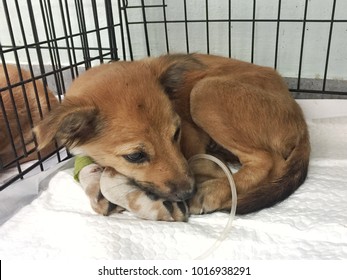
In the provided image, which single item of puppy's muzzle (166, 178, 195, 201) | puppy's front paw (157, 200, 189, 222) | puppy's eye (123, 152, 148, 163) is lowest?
puppy's front paw (157, 200, 189, 222)

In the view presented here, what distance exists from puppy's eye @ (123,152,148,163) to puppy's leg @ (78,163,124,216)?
0.83ft

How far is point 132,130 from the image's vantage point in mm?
1395

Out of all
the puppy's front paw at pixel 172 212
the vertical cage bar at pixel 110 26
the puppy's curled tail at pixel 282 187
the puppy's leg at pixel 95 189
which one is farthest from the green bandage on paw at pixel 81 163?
the vertical cage bar at pixel 110 26

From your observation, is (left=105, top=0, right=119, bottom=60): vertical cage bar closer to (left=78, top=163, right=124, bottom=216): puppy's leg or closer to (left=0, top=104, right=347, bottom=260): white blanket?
(left=78, top=163, right=124, bottom=216): puppy's leg

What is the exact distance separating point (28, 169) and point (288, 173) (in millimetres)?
1433

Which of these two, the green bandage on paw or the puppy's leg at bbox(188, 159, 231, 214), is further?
the green bandage on paw

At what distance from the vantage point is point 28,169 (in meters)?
1.94

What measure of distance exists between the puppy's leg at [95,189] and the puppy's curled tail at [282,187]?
58cm

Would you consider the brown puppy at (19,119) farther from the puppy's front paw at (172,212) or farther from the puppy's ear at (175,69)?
the puppy's front paw at (172,212)

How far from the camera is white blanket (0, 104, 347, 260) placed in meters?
1.31

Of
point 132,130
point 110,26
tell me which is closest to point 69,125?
point 132,130

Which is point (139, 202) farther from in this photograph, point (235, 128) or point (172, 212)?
point (235, 128)

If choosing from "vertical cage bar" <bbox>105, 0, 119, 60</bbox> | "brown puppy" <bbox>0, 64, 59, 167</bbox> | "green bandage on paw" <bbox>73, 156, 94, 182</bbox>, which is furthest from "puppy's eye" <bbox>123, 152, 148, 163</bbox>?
"vertical cage bar" <bbox>105, 0, 119, 60</bbox>

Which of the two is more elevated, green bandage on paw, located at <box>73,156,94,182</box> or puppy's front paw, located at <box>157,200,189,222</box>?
green bandage on paw, located at <box>73,156,94,182</box>
